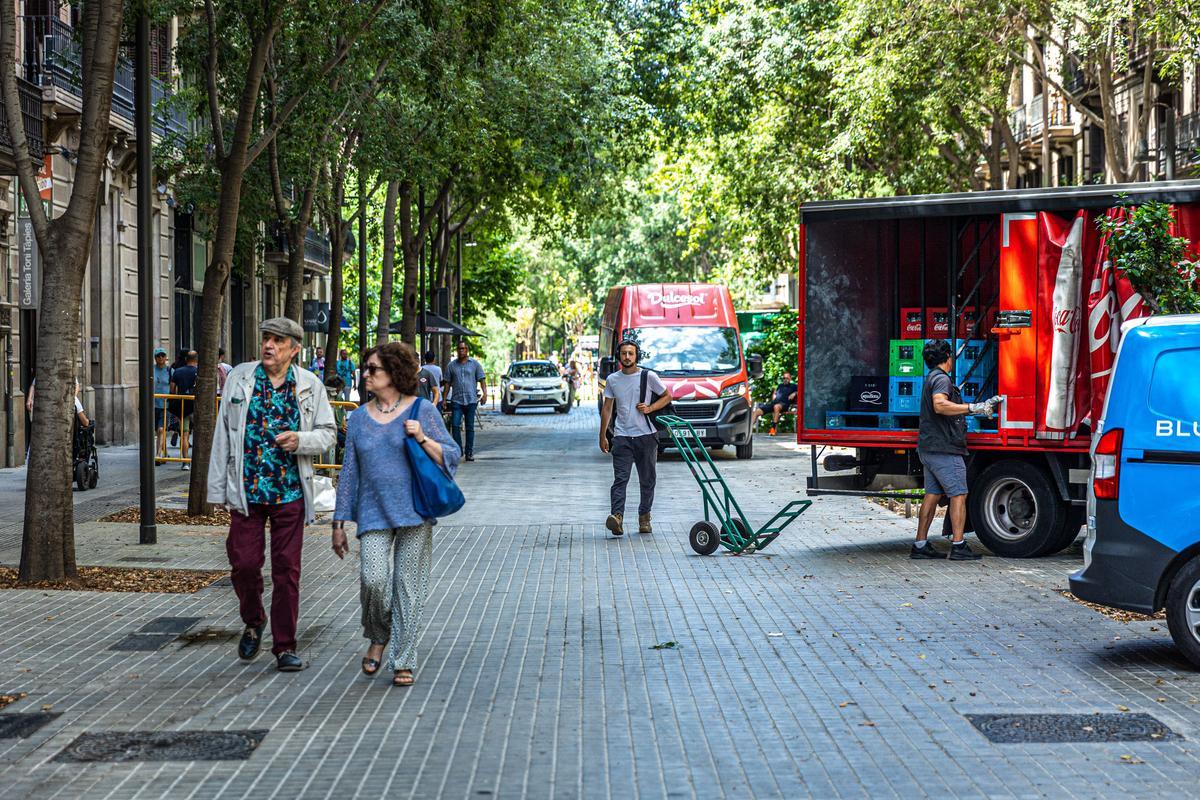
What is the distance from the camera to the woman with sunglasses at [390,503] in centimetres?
773

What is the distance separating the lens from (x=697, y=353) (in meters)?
26.6

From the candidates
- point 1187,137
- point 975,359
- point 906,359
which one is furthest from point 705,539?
point 1187,137

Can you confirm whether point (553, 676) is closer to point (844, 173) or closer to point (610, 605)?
point (610, 605)

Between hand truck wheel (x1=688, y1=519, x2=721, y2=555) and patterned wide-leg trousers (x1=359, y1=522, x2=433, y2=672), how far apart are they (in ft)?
18.1

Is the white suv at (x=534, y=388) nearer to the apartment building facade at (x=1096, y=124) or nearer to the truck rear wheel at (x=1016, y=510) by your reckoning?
the apartment building facade at (x=1096, y=124)

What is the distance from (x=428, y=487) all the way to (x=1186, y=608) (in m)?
3.75

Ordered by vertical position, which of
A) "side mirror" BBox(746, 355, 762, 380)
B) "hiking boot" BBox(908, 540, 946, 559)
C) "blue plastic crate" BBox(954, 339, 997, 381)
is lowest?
"hiking boot" BBox(908, 540, 946, 559)

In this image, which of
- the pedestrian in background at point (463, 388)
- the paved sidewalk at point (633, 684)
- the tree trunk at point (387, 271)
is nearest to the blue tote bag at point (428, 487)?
the paved sidewalk at point (633, 684)

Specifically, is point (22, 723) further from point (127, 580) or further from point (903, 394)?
point (903, 394)

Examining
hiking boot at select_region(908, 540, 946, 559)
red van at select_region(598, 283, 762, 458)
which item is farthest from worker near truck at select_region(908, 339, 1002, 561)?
red van at select_region(598, 283, 762, 458)

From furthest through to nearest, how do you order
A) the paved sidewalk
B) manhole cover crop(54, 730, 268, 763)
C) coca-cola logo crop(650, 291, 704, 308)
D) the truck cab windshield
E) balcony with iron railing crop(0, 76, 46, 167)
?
coca-cola logo crop(650, 291, 704, 308)
the truck cab windshield
balcony with iron railing crop(0, 76, 46, 167)
manhole cover crop(54, 730, 268, 763)
the paved sidewalk

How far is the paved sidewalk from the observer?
19.8 ft

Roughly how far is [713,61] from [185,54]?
17343mm

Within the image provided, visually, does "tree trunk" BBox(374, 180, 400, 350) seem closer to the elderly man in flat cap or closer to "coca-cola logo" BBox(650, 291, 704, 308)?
"coca-cola logo" BBox(650, 291, 704, 308)
